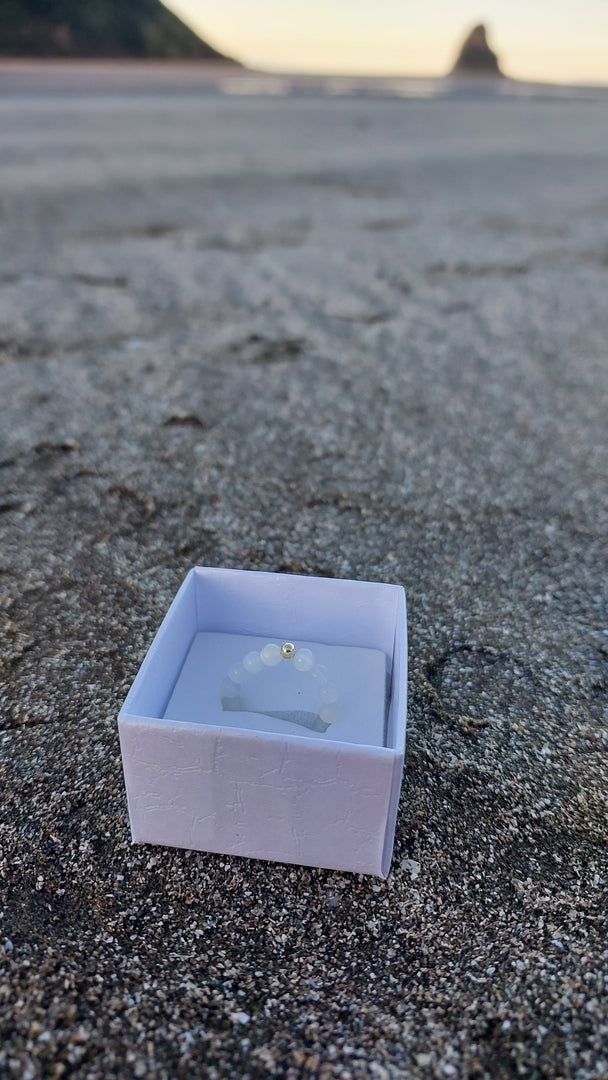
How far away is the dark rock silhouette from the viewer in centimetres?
1305

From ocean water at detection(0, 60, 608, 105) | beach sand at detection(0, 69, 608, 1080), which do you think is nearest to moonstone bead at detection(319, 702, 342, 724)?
beach sand at detection(0, 69, 608, 1080)

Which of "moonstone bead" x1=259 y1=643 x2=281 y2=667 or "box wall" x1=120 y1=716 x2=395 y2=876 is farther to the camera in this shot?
"moonstone bead" x1=259 y1=643 x2=281 y2=667

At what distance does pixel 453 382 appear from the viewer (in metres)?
2.11

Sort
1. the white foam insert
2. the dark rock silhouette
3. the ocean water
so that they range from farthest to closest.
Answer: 1. the dark rock silhouette
2. the ocean water
3. the white foam insert

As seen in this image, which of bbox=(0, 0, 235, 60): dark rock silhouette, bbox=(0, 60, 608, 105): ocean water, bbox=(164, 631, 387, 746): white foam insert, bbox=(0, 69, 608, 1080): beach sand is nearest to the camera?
bbox=(0, 69, 608, 1080): beach sand

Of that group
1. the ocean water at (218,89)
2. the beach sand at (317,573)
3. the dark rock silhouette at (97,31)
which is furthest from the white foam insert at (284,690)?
the dark rock silhouette at (97,31)

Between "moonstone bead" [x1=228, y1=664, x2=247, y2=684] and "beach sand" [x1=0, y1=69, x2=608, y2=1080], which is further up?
"moonstone bead" [x1=228, y1=664, x2=247, y2=684]

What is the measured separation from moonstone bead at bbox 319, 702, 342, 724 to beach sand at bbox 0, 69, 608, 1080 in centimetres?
17

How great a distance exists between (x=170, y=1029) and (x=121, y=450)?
3.97ft

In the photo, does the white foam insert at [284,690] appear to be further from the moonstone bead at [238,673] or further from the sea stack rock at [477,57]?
the sea stack rock at [477,57]

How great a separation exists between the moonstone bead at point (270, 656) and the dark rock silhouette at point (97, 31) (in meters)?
14.7

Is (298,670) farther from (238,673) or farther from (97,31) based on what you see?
(97,31)

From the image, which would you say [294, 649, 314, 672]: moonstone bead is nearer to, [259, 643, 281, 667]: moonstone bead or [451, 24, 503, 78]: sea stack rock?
[259, 643, 281, 667]: moonstone bead

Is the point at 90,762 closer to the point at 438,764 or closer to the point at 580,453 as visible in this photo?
the point at 438,764
